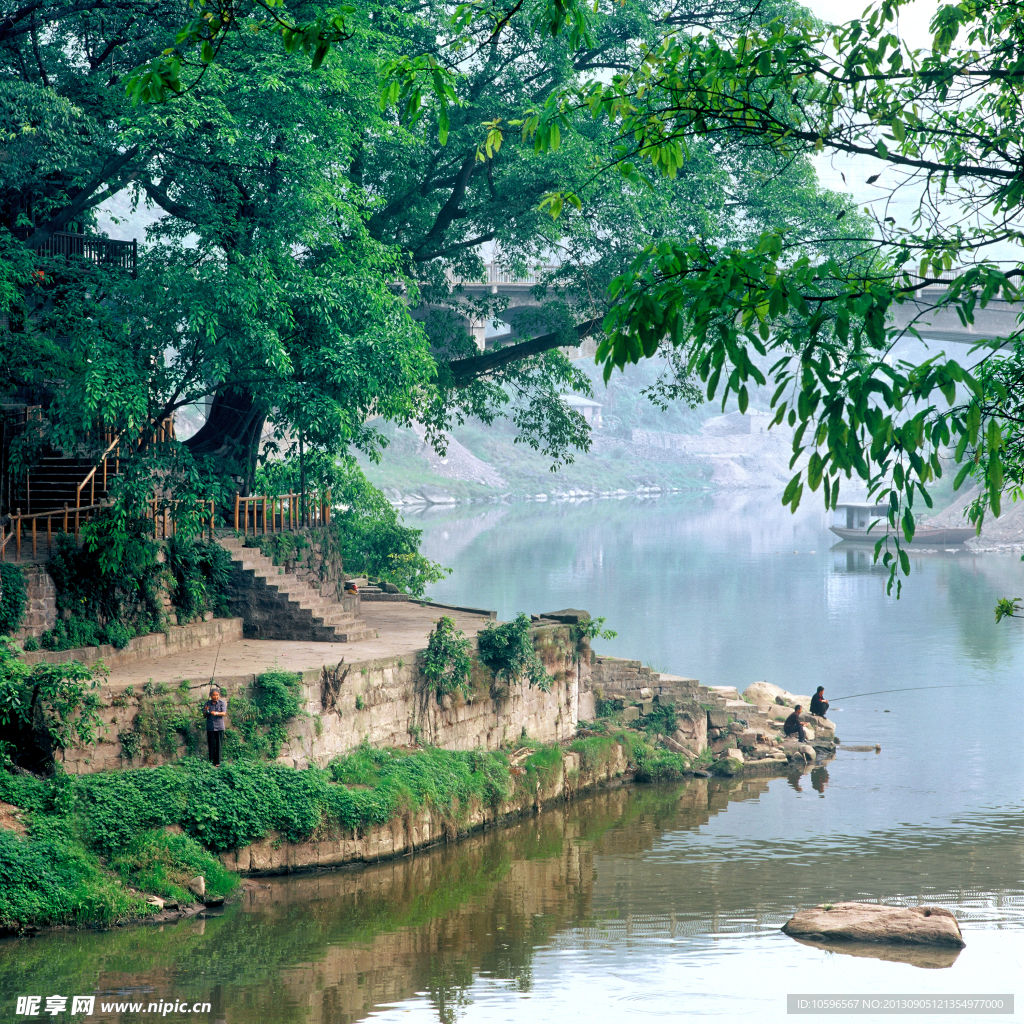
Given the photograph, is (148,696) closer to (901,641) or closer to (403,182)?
(403,182)

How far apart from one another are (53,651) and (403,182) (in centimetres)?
1172

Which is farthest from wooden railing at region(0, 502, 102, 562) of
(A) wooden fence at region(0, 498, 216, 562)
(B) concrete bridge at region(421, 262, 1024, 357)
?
(B) concrete bridge at region(421, 262, 1024, 357)

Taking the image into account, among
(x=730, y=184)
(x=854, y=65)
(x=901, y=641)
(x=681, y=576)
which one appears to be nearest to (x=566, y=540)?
(x=681, y=576)

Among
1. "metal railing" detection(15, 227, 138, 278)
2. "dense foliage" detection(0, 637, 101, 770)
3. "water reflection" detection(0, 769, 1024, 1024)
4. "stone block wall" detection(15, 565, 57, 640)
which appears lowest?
"water reflection" detection(0, 769, 1024, 1024)

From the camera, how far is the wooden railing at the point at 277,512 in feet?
70.1

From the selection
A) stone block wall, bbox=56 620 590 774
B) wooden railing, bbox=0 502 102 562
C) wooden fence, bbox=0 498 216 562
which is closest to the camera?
stone block wall, bbox=56 620 590 774

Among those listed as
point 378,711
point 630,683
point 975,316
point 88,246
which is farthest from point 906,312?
point 378,711

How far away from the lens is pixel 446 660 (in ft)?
67.1

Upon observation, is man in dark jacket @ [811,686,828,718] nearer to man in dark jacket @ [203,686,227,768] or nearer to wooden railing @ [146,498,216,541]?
wooden railing @ [146,498,216,541]

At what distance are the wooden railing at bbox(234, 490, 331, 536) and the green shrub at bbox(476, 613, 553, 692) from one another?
3846 millimetres

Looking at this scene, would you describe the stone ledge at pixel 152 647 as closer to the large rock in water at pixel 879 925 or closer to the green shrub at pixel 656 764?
the green shrub at pixel 656 764

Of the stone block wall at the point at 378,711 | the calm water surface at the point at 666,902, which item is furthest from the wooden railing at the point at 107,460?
the calm water surface at the point at 666,902

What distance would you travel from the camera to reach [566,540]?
221 feet

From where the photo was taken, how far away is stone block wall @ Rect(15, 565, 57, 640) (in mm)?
17047
